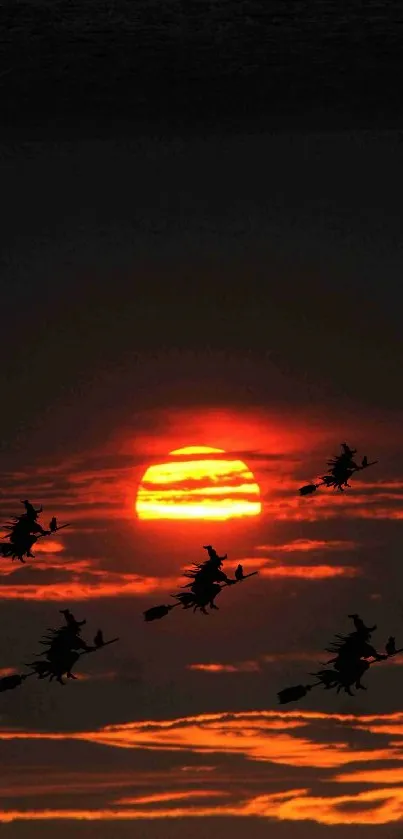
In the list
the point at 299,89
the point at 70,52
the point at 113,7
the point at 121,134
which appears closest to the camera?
the point at 113,7

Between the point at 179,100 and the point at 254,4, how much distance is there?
9.72ft

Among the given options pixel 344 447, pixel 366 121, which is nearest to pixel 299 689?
pixel 344 447

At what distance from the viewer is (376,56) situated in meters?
20.8

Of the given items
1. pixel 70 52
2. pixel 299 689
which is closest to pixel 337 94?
pixel 70 52

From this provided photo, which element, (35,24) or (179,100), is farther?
(179,100)

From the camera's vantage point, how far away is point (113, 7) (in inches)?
757

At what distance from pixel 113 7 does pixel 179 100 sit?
306 cm

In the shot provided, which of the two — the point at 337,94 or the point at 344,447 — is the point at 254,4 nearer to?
the point at 337,94

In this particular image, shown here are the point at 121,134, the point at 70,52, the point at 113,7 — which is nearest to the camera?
the point at 113,7

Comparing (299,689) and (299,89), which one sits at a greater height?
(299,89)

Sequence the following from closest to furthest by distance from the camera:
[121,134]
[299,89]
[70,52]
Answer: [70,52], [299,89], [121,134]

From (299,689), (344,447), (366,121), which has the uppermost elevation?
(366,121)

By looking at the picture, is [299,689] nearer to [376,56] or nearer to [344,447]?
[344,447]

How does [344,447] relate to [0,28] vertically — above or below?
below
